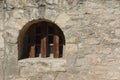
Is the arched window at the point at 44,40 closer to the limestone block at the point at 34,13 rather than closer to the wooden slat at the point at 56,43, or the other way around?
the wooden slat at the point at 56,43

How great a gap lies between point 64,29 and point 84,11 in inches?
17.5

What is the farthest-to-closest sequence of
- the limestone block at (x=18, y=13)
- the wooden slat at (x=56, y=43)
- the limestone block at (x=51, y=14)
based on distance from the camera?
the wooden slat at (x=56, y=43) < the limestone block at (x=18, y=13) < the limestone block at (x=51, y=14)

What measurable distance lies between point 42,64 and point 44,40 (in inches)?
17.3

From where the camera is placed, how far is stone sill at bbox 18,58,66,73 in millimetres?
5498

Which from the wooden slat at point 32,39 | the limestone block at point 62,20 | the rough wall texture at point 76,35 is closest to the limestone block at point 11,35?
the rough wall texture at point 76,35

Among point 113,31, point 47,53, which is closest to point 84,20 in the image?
point 113,31

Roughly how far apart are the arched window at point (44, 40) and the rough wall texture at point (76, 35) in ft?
0.68

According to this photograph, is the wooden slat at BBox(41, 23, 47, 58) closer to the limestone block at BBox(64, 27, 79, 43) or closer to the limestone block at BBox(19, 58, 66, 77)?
the limestone block at BBox(19, 58, 66, 77)

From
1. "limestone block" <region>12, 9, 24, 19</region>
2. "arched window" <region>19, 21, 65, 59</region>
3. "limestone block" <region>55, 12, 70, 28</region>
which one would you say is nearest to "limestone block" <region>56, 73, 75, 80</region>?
"arched window" <region>19, 21, 65, 59</region>

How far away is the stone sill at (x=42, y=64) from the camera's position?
550cm

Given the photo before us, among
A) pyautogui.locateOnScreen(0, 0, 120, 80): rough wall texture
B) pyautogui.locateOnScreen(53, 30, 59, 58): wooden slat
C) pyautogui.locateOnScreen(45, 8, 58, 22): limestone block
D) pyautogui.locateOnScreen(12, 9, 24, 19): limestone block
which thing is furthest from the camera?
pyautogui.locateOnScreen(53, 30, 59, 58): wooden slat

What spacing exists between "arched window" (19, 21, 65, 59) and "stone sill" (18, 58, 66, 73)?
0.56ft

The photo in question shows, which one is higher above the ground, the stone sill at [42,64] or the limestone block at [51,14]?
the limestone block at [51,14]

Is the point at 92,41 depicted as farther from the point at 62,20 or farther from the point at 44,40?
the point at 44,40
